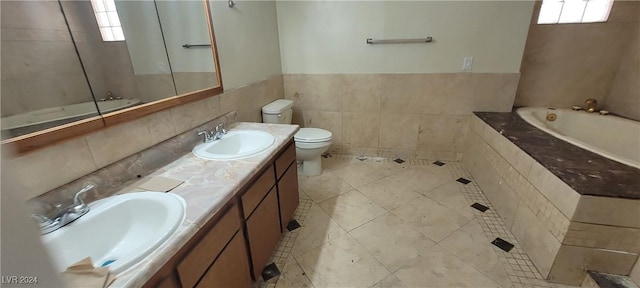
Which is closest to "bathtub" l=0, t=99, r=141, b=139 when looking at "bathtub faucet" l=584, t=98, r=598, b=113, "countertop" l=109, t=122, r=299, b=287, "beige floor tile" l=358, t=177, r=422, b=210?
"countertop" l=109, t=122, r=299, b=287

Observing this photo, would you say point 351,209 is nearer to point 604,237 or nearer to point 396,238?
point 396,238

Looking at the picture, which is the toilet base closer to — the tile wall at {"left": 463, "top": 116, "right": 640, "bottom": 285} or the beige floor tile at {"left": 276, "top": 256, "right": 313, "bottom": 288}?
the beige floor tile at {"left": 276, "top": 256, "right": 313, "bottom": 288}

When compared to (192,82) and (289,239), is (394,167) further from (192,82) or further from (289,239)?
(192,82)

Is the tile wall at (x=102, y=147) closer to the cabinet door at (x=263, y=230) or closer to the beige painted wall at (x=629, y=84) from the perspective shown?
the cabinet door at (x=263, y=230)

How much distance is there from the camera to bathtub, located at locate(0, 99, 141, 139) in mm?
766

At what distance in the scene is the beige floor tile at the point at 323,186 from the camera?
2229 mm

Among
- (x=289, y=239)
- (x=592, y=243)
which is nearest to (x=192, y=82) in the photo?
(x=289, y=239)

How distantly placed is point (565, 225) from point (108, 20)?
7.61 ft

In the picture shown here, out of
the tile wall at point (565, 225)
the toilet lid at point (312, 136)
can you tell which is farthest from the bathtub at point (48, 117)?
the tile wall at point (565, 225)

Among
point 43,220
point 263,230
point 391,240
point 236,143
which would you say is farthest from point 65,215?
point 391,240

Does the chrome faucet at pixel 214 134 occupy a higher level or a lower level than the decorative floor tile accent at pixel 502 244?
higher

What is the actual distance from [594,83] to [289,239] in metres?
3.13

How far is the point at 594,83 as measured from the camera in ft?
7.86

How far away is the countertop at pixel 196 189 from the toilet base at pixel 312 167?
3.40 feet
